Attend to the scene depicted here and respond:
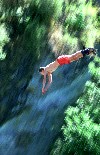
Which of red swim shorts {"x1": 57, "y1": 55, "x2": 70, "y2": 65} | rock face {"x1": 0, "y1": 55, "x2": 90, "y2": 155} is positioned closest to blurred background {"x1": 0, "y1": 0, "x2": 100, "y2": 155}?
rock face {"x1": 0, "y1": 55, "x2": 90, "y2": 155}

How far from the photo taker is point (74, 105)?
14.2 meters

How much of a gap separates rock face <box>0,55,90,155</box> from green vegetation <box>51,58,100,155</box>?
1.55ft

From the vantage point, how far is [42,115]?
1409 cm

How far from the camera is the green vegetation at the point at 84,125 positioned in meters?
13.0

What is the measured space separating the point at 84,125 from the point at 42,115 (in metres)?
1.72

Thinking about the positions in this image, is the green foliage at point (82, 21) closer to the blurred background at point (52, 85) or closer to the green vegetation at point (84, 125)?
the blurred background at point (52, 85)

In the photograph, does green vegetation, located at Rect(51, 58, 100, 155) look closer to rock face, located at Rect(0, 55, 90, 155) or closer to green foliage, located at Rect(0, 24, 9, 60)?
rock face, located at Rect(0, 55, 90, 155)

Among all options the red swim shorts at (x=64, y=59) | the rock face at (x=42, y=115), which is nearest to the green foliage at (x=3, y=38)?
the rock face at (x=42, y=115)

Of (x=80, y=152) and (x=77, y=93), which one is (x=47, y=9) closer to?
(x=77, y=93)

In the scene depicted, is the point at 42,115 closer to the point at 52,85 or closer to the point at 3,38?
the point at 52,85

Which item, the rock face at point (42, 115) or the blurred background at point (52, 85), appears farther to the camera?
the rock face at point (42, 115)

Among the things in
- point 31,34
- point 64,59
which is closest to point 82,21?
point 31,34

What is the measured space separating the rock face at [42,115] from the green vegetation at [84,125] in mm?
474

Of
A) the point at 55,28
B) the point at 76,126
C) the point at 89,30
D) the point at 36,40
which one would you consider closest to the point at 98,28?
the point at 89,30
